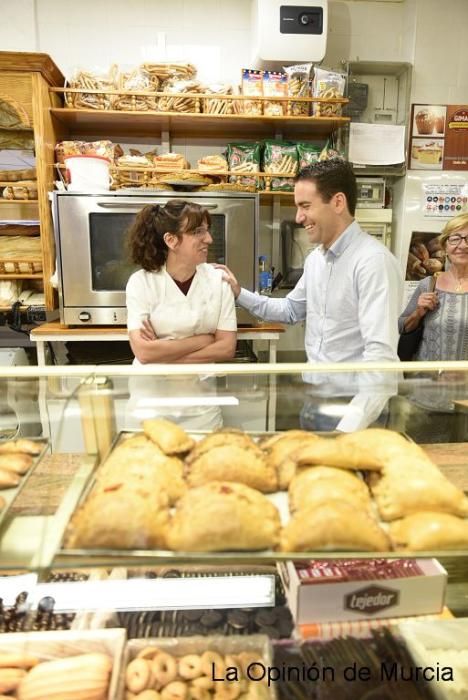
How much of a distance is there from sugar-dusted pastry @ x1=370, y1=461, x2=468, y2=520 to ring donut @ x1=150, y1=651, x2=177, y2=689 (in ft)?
1.78

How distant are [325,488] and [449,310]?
1.73 meters

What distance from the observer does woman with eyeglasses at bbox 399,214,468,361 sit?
7.22ft

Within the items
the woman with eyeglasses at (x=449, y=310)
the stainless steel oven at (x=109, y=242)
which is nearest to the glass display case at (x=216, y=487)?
the woman with eyeglasses at (x=449, y=310)

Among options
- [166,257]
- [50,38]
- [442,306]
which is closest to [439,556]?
[166,257]

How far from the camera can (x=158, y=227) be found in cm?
186

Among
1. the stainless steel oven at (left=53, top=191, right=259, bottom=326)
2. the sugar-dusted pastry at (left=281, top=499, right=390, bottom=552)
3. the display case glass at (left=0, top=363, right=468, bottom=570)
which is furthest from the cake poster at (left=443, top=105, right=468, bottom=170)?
the sugar-dusted pastry at (left=281, top=499, right=390, bottom=552)

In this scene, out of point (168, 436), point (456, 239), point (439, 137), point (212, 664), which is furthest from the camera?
point (439, 137)

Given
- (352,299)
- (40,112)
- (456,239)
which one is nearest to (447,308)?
(456,239)

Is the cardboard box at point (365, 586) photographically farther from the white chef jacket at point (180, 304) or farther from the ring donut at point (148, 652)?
the white chef jacket at point (180, 304)

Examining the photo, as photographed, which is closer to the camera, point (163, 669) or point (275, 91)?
point (163, 669)

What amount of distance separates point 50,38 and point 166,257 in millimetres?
2170

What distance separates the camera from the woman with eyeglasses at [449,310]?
2.20m

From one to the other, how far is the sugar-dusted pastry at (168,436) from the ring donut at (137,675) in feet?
1.45

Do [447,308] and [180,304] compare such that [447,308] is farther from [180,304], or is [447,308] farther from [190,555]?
[190,555]
